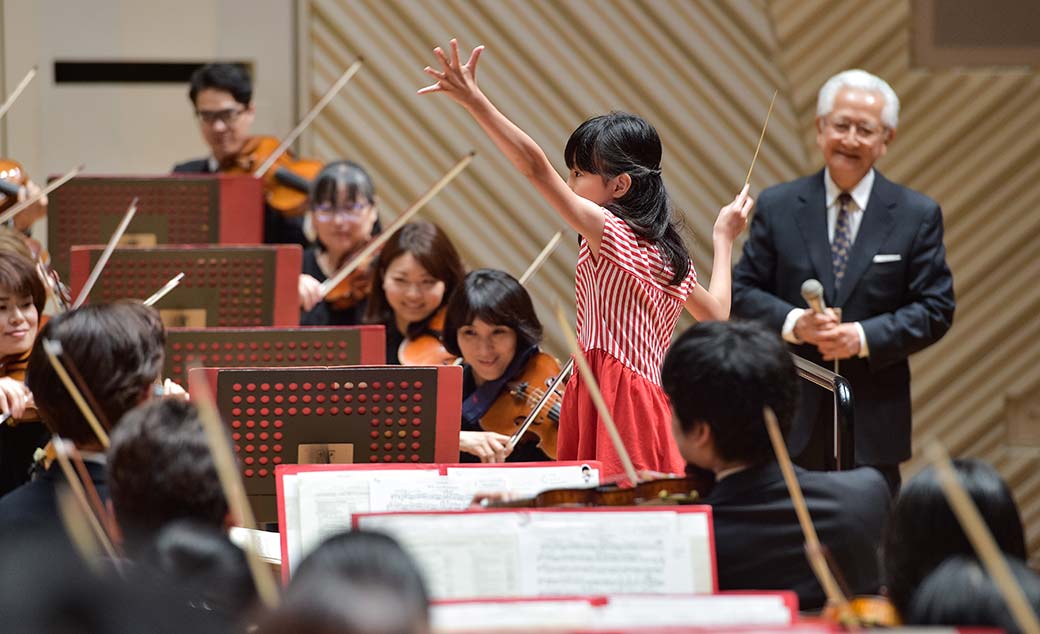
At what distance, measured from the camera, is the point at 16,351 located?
10.2 ft

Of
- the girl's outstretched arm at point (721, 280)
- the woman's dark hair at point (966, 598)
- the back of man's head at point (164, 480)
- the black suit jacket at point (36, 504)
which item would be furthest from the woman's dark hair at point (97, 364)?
the woman's dark hair at point (966, 598)

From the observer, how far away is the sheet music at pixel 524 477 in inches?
94.6

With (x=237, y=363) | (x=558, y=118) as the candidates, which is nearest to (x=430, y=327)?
(x=237, y=363)

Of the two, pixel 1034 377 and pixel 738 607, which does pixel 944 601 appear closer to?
pixel 738 607

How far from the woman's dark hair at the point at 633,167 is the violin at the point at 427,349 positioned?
3.86 feet

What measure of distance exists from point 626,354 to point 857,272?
137 centimetres

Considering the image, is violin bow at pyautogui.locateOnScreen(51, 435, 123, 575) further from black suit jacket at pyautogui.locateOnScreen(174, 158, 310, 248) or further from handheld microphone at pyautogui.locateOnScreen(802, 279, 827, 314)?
black suit jacket at pyautogui.locateOnScreen(174, 158, 310, 248)

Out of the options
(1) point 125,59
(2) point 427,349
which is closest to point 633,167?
(2) point 427,349

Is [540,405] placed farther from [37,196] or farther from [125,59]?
[125,59]

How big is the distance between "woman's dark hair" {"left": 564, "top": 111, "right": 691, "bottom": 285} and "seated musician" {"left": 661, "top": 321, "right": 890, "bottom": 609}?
0.64 m

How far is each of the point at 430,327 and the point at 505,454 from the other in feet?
3.03

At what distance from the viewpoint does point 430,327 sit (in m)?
4.00

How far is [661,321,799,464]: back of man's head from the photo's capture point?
2033mm

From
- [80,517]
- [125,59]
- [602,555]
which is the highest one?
[125,59]
